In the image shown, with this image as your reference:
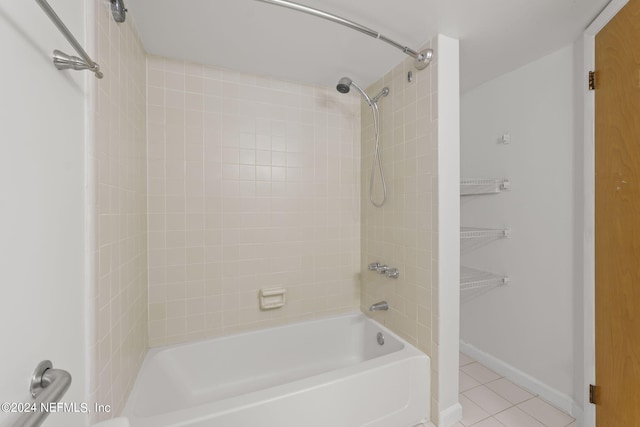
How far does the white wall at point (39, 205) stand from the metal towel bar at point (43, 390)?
0.8 inches

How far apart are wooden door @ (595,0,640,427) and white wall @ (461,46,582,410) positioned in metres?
Answer: 0.27

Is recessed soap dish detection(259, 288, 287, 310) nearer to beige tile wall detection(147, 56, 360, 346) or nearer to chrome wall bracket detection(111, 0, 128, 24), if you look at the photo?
beige tile wall detection(147, 56, 360, 346)

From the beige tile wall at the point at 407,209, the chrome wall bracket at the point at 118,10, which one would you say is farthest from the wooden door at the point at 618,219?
the chrome wall bracket at the point at 118,10

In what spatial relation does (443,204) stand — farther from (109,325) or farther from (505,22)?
(109,325)

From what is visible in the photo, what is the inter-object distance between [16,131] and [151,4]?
1.06 metres

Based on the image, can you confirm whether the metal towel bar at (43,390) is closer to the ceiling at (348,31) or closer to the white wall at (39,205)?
the white wall at (39,205)

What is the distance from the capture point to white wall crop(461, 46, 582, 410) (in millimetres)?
1546

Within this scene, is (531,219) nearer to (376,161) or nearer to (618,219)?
(618,219)

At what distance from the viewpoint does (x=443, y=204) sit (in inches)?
56.9

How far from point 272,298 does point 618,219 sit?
6.36 feet

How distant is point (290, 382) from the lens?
1325mm

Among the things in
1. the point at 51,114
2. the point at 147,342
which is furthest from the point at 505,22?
the point at 147,342

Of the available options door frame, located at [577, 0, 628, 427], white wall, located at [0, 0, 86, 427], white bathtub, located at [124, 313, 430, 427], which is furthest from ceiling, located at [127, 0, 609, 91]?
white bathtub, located at [124, 313, 430, 427]

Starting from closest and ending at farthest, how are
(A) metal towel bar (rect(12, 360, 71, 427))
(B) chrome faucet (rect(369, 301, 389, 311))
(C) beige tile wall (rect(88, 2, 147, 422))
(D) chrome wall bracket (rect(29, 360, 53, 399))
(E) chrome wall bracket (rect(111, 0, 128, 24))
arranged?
(A) metal towel bar (rect(12, 360, 71, 427)) < (D) chrome wall bracket (rect(29, 360, 53, 399)) < (C) beige tile wall (rect(88, 2, 147, 422)) < (E) chrome wall bracket (rect(111, 0, 128, 24)) < (B) chrome faucet (rect(369, 301, 389, 311))
